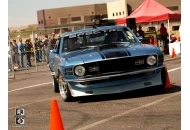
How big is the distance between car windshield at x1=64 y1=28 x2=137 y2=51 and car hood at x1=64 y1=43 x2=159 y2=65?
0.54m

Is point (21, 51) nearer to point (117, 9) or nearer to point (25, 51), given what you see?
point (25, 51)

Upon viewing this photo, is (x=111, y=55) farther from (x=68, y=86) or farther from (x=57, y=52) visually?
(x=57, y=52)

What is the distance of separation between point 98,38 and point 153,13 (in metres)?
12.2

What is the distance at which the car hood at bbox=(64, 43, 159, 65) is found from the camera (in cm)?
786

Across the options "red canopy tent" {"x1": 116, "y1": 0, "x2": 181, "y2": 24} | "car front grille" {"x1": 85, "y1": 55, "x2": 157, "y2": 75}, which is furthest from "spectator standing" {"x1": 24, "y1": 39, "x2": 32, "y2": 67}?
"car front grille" {"x1": 85, "y1": 55, "x2": 157, "y2": 75}

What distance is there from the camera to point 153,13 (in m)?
20.8

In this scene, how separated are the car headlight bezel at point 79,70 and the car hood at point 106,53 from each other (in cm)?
10

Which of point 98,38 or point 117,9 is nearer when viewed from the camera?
point 98,38

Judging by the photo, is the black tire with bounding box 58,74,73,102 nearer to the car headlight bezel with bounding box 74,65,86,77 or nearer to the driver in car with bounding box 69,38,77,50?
the car headlight bezel with bounding box 74,65,86,77

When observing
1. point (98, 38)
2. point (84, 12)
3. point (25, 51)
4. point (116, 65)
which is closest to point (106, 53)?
point (116, 65)
